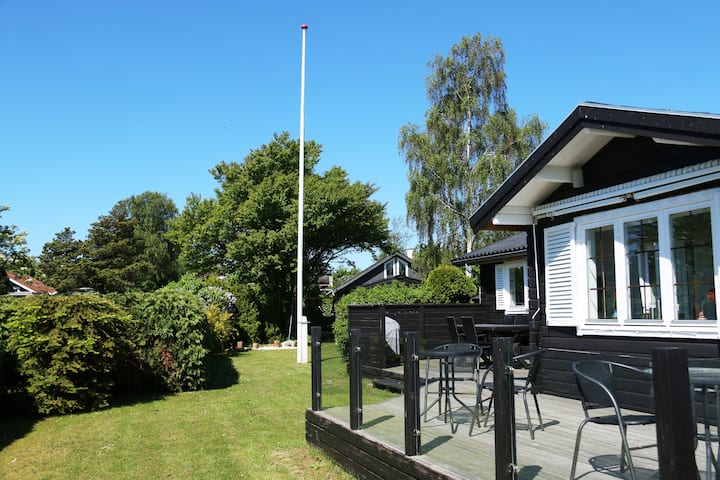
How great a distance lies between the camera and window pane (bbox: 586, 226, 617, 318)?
6969 mm

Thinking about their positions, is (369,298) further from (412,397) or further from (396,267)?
(396,267)

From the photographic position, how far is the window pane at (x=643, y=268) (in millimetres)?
6363

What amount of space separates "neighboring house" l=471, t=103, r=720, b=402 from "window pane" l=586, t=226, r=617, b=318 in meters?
0.01

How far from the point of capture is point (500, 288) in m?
15.7

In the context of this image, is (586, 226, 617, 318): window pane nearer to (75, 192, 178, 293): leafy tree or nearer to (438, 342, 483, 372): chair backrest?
(438, 342, 483, 372): chair backrest

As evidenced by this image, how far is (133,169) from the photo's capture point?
2247 centimetres

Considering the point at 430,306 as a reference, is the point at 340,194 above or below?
above

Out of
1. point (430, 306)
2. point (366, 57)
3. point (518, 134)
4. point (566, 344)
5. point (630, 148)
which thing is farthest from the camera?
point (518, 134)

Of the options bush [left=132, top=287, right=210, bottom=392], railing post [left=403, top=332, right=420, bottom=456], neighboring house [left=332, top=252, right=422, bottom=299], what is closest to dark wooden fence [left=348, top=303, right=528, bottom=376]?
bush [left=132, top=287, right=210, bottom=392]

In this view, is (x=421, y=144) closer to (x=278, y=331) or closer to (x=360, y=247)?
(x=360, y=247)

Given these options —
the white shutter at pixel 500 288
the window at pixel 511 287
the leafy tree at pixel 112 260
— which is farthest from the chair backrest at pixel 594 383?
the leafy tree at pixel 112 260

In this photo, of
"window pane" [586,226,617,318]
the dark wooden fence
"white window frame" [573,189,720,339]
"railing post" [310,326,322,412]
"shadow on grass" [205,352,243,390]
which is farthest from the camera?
"shadow on grass" [205,352,243,390]

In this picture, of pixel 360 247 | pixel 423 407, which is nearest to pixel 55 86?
pixel 423 407

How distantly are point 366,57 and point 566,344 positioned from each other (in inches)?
503
